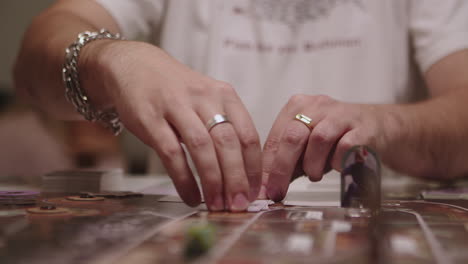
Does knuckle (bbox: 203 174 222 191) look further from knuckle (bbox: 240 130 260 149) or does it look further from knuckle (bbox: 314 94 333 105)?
knuckle (bbox: 314 94 333 105)

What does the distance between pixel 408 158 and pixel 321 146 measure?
12.5 inches

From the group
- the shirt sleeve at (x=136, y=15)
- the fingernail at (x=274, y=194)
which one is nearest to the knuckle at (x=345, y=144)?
the fingernail at (x=274, y=194)

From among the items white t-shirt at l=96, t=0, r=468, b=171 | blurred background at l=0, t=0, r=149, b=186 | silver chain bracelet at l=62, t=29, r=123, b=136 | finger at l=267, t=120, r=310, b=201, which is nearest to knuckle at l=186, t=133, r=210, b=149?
finger at l=267, t=120, r=310, b=201

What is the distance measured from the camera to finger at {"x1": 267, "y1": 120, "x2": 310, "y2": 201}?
66 cm

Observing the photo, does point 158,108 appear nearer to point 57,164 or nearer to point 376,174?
point 376,174

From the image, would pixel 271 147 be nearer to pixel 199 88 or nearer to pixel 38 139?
pixel 199 88

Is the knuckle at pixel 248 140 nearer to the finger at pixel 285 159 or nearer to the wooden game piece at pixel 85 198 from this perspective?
the finger at pixel 285 159

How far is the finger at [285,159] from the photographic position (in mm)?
660

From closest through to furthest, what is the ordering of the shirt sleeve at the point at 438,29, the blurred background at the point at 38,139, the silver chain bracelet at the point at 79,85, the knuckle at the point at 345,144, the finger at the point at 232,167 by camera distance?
the finger at the point at 232,167 < the knuckle at the point at 345,144 < the silver chain bracelet at the point at 79,85 < the shirt sleeve at the point at 438,29 < the blurred background at the point at 38,139

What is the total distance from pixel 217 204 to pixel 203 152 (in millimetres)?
64

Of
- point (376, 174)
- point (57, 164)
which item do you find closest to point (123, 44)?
point (376, 174)

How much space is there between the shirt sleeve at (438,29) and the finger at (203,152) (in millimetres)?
758

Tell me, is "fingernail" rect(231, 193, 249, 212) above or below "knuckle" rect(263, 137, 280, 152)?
below

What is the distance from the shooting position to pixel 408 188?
901 mm
